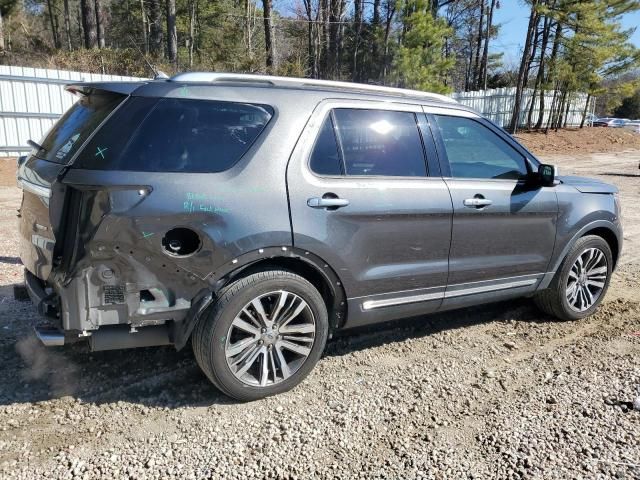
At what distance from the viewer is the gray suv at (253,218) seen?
2949mm

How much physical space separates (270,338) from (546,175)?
2.60 m

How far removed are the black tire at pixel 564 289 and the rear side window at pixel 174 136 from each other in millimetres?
2948

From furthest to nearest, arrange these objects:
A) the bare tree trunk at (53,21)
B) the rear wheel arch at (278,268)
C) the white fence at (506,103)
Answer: the bare tree trunk at (53,21) → the white fence at (506,103) → the rear wheel arch at (278,268)

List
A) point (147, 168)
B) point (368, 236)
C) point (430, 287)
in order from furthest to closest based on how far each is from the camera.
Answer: point (430, 287), point (368, 236), point (147, 168)

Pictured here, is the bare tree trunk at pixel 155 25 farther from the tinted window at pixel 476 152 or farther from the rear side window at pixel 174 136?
the rear side window at pixel 174 136

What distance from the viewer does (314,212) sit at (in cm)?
336

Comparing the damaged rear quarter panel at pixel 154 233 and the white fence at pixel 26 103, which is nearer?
the damaged rear quarter panel at pixel 154 233

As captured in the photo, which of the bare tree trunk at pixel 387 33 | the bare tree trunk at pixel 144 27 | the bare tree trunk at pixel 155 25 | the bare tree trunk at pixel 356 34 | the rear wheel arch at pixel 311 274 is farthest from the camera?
the bare tree trunk at pixel 356 34

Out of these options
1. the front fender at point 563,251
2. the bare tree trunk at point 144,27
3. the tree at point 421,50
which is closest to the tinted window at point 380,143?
the front fender at point 563,251

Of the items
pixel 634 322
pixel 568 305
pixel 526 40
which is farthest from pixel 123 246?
pixel 526 40

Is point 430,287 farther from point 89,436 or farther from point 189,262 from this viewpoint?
point 89,436

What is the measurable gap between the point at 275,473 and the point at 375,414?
31.2 inches

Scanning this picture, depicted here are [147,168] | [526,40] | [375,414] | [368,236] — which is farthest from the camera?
[526,40]

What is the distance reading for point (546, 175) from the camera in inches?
173
